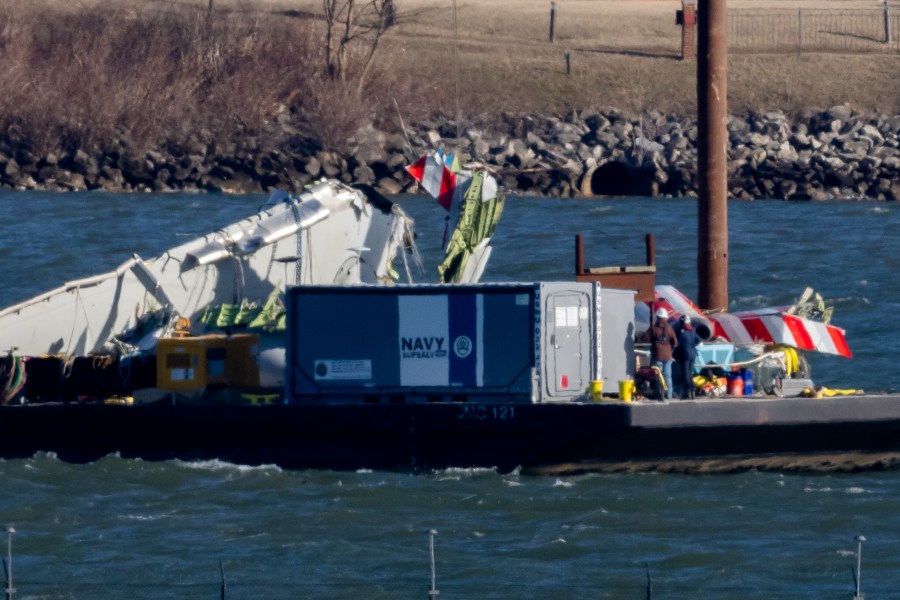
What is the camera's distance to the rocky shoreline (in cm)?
5522

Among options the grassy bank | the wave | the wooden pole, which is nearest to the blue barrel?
the wooden pole

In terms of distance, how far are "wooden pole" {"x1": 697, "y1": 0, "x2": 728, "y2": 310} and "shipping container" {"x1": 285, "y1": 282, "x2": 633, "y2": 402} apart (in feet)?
16.5

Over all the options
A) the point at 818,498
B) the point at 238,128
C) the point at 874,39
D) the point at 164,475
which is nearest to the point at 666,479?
the point at 818,498

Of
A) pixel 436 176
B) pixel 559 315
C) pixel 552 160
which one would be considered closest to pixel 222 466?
pixel 559 315

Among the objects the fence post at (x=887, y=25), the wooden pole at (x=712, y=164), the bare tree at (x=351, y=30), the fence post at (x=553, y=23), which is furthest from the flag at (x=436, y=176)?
the fence post at (x=887, y=25)

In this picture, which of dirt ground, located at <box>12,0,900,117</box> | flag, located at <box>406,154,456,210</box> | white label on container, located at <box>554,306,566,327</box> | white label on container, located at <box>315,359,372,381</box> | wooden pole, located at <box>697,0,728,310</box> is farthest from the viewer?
dirt ground, located at <box>12,0,900,117</box>

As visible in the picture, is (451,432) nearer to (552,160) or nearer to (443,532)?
(443,532)

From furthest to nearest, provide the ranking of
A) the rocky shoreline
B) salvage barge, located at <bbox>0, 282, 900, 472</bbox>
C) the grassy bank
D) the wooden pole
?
the grassy bank
the rocky shoreline
the wooden pole
salvage barge, located at <bbox>0, 282, 900, 472</bbox>

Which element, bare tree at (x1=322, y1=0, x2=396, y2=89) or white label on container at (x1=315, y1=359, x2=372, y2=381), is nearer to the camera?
white label on container at (x1=315, y1=359, x2=372, y2=381)

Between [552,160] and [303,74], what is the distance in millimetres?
12094

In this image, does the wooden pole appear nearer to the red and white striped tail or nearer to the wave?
the red and white striped tail

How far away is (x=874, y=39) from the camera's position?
235 feet

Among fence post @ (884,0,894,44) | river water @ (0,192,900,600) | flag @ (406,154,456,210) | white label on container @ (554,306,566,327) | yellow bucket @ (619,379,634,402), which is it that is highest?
fence post @ (884,0,894,44)

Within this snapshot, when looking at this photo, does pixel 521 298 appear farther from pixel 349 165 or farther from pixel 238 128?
pixel 238 128
